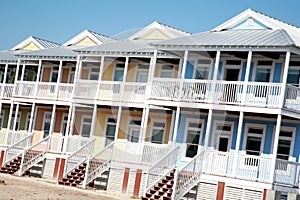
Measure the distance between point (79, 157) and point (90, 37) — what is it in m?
10.5

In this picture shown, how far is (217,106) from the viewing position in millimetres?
24344

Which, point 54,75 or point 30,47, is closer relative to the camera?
point 54,75

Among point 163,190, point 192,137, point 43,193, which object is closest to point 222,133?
point 192,137

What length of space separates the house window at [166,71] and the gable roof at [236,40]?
2600mm

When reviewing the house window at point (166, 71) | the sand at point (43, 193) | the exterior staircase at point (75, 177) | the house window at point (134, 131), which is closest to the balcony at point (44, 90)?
the house window at point (134, 131)

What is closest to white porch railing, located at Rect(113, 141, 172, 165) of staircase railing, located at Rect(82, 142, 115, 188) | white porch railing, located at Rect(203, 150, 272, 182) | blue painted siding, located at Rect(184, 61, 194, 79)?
staircase railing, located at Rect(82, 142, 115, 188)

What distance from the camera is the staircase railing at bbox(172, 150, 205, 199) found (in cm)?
2277

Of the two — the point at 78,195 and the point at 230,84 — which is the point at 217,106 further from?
the point at 78,195

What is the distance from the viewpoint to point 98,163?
27422 millimetres

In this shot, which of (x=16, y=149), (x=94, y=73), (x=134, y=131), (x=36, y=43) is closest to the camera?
(x=134, y=131)

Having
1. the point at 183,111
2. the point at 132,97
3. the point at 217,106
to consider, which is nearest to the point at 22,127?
the point at 132,97

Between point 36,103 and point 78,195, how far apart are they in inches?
468

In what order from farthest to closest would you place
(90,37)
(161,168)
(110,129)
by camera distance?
1. (90,37)
2. (110,129)
3. (161,168)

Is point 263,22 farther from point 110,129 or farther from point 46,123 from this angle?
point 46,123
